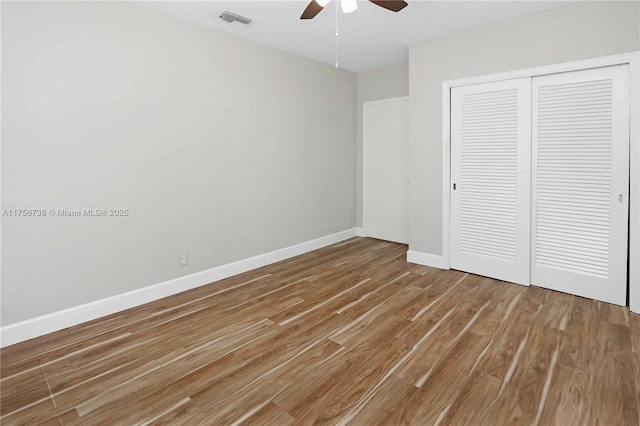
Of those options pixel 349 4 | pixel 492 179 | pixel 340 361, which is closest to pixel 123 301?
pixel 340 361

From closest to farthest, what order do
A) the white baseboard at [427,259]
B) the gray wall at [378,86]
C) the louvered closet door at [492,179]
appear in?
the louvered closet door at [492,179], the white baseboard at [427,259], the gray wall at [378,86]

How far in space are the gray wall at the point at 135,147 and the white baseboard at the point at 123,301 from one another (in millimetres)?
60

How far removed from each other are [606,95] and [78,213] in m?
4.47

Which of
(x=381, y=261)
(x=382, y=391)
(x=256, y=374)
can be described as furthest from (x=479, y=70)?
(x=256, y=374)

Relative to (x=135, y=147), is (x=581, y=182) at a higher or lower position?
lower

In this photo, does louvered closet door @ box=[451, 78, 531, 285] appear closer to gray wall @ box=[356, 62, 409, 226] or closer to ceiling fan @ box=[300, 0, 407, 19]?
gray wall @ box=[356, 62, 409, 226]

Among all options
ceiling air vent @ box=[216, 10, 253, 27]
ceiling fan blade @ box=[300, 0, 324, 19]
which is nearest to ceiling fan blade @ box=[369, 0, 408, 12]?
ceiling fan blade @ box=[300, 0, 324, 19]

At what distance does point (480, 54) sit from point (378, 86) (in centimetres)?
181

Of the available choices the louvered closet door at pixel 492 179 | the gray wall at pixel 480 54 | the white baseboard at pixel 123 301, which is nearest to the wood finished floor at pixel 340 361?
the white baseboard at pixel 123 301

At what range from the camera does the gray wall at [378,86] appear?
4.86m

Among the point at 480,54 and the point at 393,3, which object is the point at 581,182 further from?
the point at 393,3

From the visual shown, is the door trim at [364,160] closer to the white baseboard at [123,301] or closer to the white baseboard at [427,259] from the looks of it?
the white baseboard at [427,259]

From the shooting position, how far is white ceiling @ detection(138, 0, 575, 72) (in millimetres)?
3008

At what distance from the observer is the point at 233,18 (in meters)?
3.25
